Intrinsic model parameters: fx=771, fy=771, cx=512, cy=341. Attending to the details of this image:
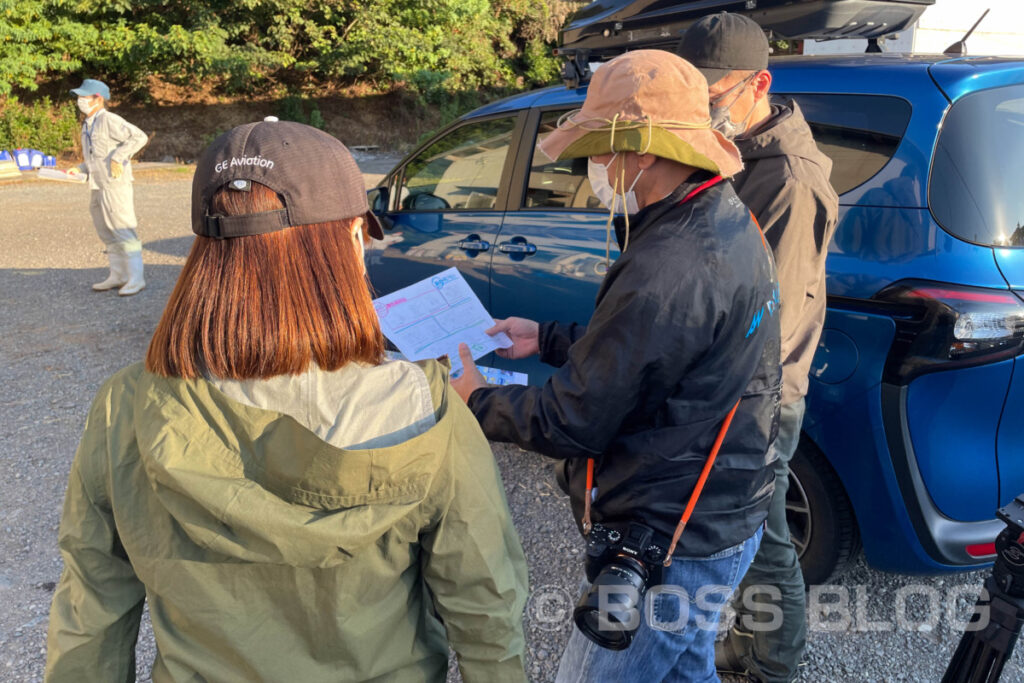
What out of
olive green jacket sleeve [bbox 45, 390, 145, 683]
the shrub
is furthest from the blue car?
the shrub

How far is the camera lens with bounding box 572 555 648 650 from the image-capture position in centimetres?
152

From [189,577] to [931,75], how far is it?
2551 millimetres

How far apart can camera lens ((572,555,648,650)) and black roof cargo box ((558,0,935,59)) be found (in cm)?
229

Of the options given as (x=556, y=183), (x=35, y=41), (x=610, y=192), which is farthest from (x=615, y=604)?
(x=35, y=41)

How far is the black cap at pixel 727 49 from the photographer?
2.28 meters

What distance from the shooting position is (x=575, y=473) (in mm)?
1759

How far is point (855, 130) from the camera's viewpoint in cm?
261

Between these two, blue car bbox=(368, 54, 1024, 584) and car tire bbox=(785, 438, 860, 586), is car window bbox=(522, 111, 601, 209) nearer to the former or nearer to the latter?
blue car bbox=(368, 54, 1024, 584)

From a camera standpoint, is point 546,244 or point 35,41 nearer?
point 546,244

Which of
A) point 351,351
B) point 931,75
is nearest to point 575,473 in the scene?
point 351,351

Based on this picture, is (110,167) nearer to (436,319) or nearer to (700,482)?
(436,319)

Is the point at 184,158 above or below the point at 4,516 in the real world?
below

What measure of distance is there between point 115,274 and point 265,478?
283 inches

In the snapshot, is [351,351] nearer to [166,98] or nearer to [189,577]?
[189,577]
